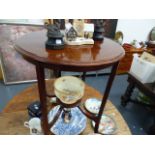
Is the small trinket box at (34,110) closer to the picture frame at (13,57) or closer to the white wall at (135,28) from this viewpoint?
the picture frame at (13,57)

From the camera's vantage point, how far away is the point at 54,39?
59cm

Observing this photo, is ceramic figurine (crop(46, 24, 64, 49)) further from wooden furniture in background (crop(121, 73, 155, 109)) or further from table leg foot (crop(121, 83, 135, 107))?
table leg foot (crop(121, 83, 135, 107))

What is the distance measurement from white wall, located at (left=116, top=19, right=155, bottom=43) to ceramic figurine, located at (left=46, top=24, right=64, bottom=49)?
6.99 feet

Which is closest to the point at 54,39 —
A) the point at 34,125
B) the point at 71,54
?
the point at 71,54

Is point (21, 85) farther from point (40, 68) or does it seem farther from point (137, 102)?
point (40, 68)

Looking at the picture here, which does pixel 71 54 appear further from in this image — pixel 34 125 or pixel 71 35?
pixel 34 125

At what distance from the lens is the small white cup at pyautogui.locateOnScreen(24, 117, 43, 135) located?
82 centimetres

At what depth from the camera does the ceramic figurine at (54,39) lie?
0.59 meters

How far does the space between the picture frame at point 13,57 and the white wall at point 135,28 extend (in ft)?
4.58

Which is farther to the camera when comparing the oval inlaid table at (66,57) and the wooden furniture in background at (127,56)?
the wooden furniture in background at (127,56)

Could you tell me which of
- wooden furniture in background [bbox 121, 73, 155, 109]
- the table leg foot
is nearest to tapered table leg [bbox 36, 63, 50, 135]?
wooden furniture in background [bbox 121, 73, 155, 109]

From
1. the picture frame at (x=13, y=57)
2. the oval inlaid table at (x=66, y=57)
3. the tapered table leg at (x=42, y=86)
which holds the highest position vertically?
the oval inlaid table at (x=66, y=57)

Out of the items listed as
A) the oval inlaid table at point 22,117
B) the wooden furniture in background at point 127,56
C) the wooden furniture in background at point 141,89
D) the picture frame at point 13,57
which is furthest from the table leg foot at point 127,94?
the picture frame at point 13,57

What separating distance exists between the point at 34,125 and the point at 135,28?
2495 mm
